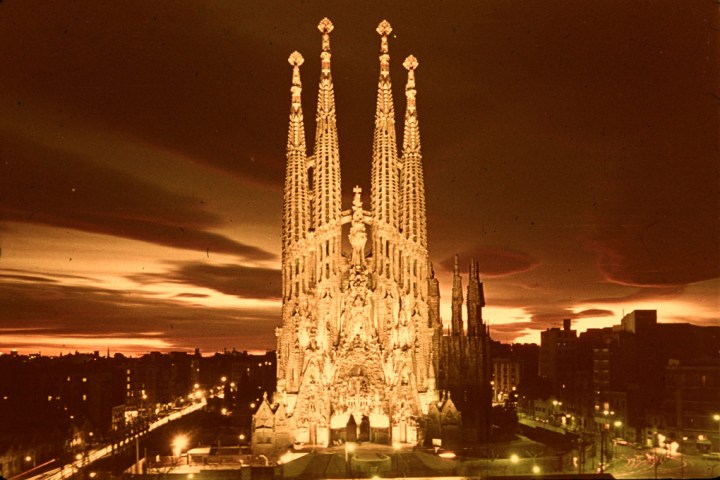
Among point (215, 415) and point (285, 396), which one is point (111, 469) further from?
point (215, 415)

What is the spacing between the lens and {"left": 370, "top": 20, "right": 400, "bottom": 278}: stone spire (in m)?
37.6

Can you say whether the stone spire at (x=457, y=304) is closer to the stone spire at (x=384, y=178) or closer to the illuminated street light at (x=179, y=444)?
the stone spire at (x=384, y=178)

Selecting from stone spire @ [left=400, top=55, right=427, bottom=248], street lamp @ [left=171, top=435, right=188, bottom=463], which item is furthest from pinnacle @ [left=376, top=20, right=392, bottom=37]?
street lamp @ [left=171, top=435, right=188, bottom=463]

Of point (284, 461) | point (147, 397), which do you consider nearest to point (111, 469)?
point (284, 461)

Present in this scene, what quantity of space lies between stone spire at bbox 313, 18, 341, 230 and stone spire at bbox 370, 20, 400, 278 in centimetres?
172

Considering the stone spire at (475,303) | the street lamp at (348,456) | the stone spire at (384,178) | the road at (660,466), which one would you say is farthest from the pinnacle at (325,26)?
the road at (660,466)

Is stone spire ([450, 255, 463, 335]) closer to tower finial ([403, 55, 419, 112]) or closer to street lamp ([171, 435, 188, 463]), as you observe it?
tower finial ([403, 55, 419, 112])

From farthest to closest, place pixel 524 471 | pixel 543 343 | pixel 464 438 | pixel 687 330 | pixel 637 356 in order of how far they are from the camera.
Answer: pixel 543 343, pixel 637 356, pixel 687 330, pixel 464 438, pixel 524 471

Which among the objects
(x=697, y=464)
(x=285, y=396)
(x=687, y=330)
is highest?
(x=687, y=330)

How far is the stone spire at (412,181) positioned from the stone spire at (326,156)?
117 inches

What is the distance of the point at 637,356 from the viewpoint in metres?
45.5

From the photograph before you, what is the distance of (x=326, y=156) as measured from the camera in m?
38.2

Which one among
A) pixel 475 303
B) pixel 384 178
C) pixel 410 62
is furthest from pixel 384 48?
pixel 475 303

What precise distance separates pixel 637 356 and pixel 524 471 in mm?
16396
